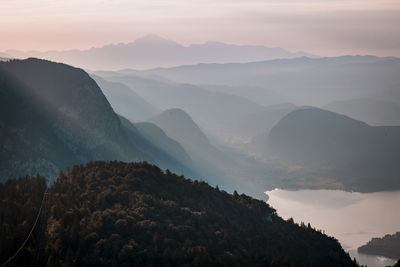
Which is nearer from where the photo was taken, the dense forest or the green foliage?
the green foliage

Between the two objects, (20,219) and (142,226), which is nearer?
(20,219)

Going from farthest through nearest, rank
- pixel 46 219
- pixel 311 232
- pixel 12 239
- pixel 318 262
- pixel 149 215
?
pixel 311 232 < pixel 318 262 < pixel 149 215 < pixel 46 219 < pixel 12 239

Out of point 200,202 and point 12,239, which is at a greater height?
point 200,202

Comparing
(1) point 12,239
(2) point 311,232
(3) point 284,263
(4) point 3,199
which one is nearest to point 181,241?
(3) point 284,263

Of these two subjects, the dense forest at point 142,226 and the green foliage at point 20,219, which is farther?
the dense forest at point 142,226

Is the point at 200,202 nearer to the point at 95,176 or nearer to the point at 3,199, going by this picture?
the point at 95,176

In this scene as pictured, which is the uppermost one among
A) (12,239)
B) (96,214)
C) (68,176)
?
(68,176)

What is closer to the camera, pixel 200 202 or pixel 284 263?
pixel 284 263

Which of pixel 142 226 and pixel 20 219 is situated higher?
pixel 142 226
